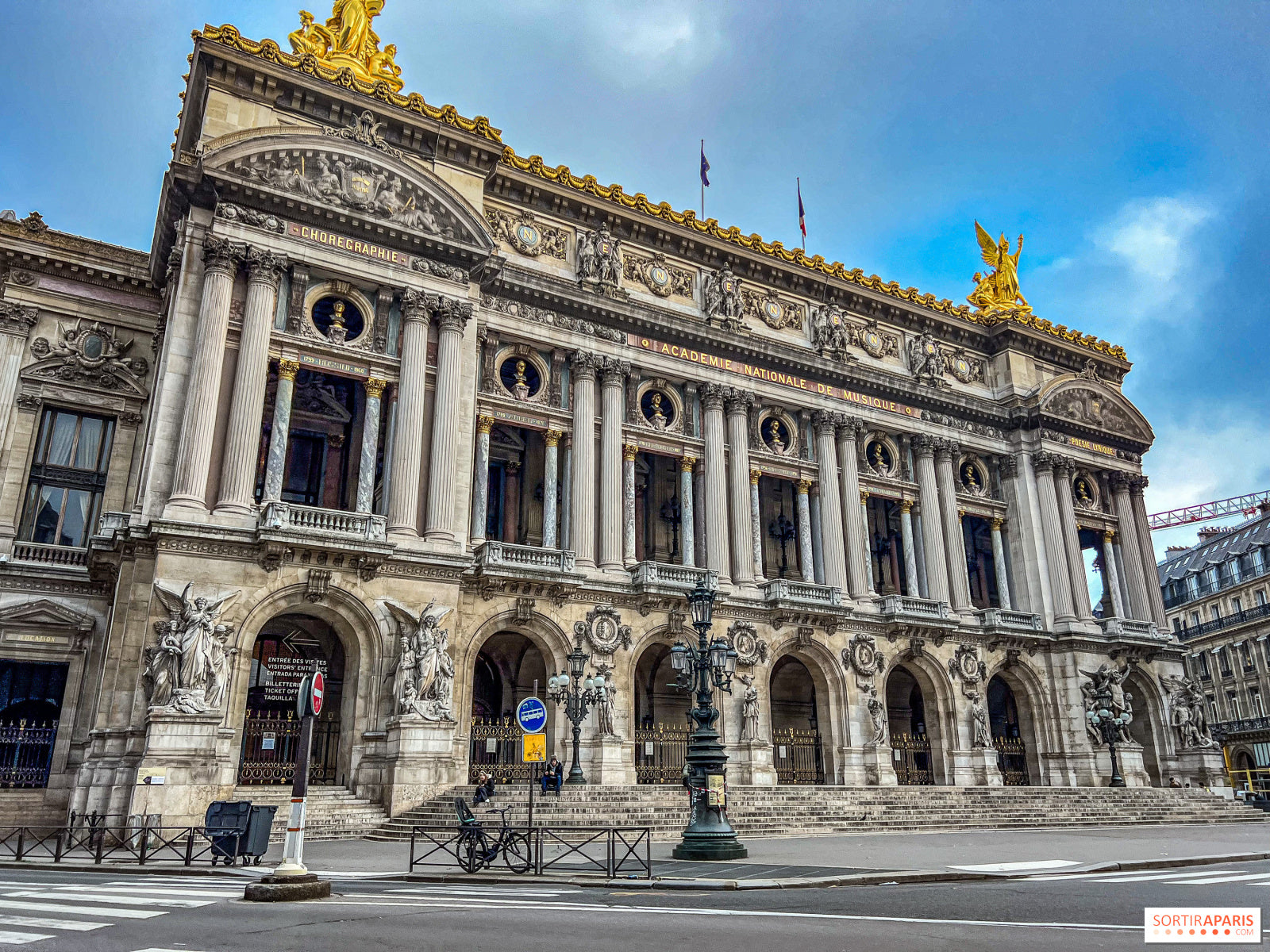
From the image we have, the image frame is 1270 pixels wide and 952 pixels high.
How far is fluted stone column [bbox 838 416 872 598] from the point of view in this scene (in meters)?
40.2

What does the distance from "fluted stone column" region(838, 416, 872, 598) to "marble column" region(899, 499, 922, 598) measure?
102 inches

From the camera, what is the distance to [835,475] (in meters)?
41.4

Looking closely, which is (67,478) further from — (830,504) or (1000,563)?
(1000,563)

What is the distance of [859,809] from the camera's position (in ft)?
98.4

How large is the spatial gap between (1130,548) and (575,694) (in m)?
33.8

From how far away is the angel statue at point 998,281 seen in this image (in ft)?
167

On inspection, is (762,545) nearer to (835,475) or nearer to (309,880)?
(835,475)

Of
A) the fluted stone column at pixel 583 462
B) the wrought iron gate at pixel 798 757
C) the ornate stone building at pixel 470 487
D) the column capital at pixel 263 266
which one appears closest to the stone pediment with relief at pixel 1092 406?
the ornate stone building at pixel 470 487

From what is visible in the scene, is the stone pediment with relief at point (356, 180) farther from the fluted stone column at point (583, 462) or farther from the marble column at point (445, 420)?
the fluted stone column at point (583, 462)

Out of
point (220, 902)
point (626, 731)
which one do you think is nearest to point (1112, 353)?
point (626, 731)

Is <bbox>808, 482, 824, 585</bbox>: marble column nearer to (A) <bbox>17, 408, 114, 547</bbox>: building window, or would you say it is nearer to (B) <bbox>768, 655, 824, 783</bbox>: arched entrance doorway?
(B) <bbox>768, 655, 824, 783</bbox>: arched entrance doorway

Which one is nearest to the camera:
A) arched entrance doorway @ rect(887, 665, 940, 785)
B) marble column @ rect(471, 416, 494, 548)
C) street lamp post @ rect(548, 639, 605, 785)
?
street lamp post @ rect(548, 639, 605, 785)

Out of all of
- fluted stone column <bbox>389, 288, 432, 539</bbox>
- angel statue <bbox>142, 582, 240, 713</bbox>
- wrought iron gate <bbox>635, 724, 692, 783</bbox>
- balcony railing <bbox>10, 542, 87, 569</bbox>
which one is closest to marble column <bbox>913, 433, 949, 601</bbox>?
wrought iron gate <bbox>635, 724, 692, 783</bbox>

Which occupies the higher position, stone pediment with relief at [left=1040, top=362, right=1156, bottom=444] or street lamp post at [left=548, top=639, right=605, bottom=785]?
stone pediment with relief at [left=1040, top=362, right=1156, bottom=444]
